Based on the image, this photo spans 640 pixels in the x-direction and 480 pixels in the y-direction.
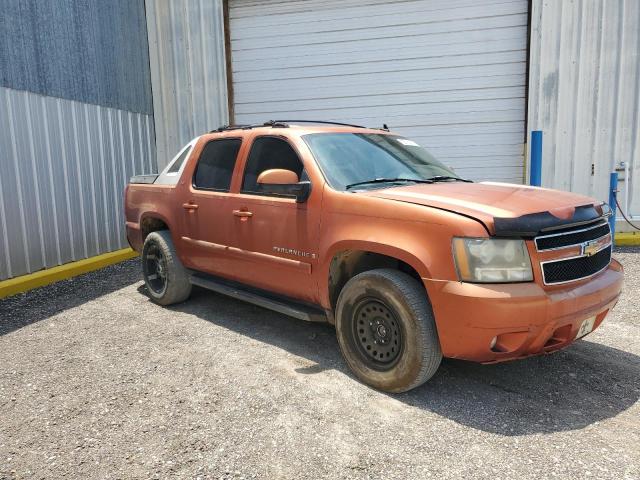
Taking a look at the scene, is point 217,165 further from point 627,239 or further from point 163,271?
point 627,239

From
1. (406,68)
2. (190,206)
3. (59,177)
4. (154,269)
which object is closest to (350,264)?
(190,206)

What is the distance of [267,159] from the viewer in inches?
164

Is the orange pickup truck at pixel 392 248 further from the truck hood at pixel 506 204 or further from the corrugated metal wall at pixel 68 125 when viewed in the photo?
the corrugated metal wall at pixel 68 125

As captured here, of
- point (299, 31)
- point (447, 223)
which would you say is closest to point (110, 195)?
point (299, 31)

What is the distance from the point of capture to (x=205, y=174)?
4.81 meters

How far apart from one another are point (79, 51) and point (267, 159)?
5.04 meters

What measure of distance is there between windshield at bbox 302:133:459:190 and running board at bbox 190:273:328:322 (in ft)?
3.25

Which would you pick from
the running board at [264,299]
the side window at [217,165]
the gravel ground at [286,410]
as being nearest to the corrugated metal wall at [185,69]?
the side window at [217,165]

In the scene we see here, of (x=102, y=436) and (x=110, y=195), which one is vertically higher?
(x=110, y=195)

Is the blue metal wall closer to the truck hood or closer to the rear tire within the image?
the rear tire

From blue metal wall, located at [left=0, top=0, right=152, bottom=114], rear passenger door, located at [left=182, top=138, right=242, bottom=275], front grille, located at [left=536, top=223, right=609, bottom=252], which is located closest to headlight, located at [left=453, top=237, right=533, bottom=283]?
front grille, located at [left=536, top=223, right=609, bottom=252]

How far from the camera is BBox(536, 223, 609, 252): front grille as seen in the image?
286cm

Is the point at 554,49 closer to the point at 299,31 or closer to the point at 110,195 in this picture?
the point at 299,31

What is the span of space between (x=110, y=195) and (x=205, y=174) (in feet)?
13.5
